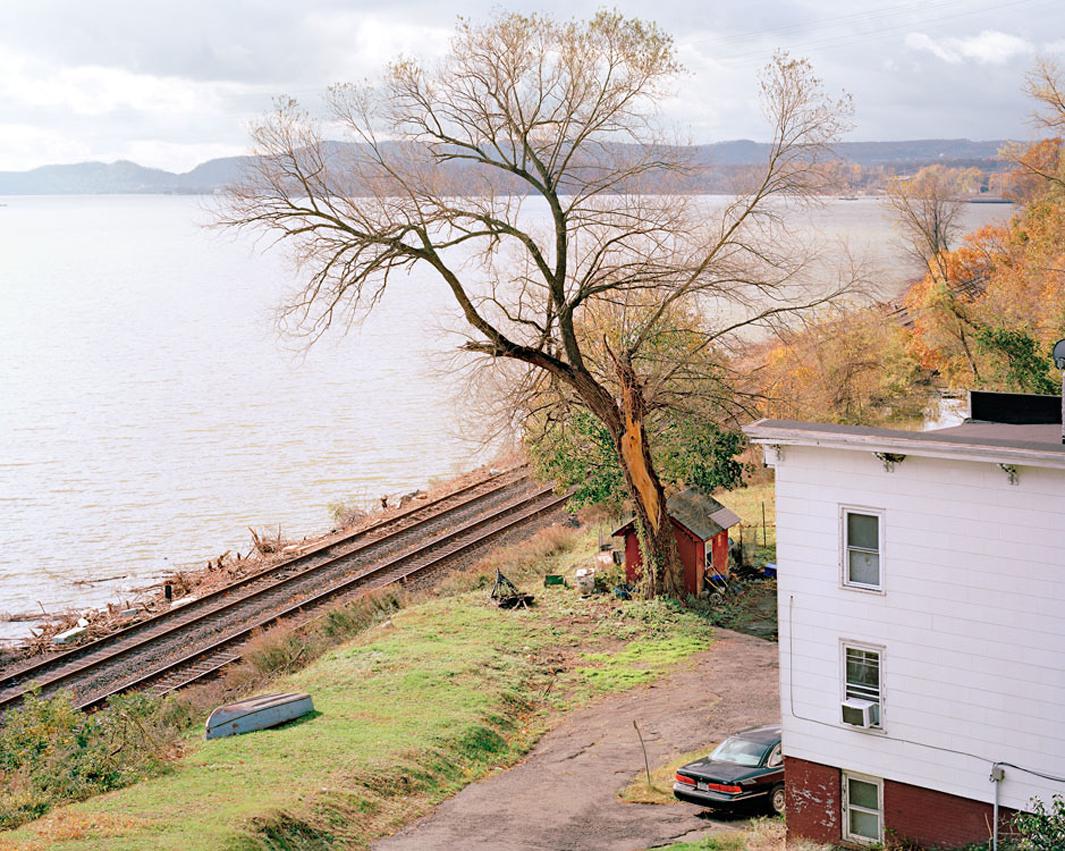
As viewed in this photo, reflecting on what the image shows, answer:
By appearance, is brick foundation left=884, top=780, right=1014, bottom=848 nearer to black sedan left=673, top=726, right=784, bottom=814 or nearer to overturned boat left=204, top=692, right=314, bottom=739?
black sedan left=673, top=726, right=784, bottom=814

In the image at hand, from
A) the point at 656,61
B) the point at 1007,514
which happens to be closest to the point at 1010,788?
the point at 1007,514

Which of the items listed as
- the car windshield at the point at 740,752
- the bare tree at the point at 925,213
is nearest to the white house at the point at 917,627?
the car windshield at the point at 740,752

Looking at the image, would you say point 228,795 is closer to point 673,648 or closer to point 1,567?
point 673,648

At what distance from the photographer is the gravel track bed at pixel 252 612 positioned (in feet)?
92.9

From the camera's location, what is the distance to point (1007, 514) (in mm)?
15031

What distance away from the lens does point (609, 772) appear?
67.9 ft

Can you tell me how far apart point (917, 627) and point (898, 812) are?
103 inches

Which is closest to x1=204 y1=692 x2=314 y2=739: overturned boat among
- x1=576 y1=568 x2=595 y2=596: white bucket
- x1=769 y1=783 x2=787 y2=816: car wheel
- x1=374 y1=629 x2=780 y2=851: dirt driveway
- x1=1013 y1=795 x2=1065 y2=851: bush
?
x1=374 y1=629 x2=780 y2=851: dirt driveway

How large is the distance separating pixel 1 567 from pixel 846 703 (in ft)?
117

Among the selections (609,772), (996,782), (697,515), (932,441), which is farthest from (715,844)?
(697,515)

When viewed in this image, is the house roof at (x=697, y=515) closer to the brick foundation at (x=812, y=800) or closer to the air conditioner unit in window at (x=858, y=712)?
the brick foundation at (x=812, y=800)

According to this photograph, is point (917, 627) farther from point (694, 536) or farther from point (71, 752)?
point (694, 536)

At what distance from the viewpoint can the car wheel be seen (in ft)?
60.6

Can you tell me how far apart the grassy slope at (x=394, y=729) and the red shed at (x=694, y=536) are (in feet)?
5.30
